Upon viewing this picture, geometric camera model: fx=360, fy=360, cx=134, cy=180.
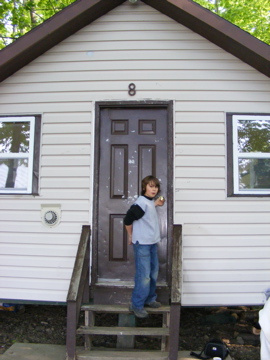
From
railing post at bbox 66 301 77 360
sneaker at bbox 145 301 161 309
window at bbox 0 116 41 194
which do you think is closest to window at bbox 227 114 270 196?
sneaker at bbox 145 301 161 309

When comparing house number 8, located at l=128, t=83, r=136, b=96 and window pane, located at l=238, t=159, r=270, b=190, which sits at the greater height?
house number 8, located at l=128, t=83, r=136, b=96

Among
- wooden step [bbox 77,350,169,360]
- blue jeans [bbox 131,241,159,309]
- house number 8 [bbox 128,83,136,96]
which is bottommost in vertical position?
wooden step [bbox 77,350,169,360]

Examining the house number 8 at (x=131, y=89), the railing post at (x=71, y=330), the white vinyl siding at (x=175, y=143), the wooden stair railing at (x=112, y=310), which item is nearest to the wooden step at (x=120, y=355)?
the wooden stair railing at (x=112, y=310)

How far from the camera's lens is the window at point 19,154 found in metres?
4.95

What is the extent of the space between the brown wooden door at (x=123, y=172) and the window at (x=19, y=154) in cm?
91

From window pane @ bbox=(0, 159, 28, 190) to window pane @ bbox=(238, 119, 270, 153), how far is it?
118 inches

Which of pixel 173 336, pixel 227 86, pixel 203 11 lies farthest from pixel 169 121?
pixel 173 336

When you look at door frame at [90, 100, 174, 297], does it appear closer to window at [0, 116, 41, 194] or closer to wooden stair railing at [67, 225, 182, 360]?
wooden stair railing at [67, 225, 182, 360]

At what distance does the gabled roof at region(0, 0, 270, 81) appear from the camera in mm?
4465

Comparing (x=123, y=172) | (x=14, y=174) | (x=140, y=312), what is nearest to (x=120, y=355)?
(x=140, y=312)

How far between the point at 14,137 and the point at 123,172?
1645mm

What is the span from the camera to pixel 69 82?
4984mm

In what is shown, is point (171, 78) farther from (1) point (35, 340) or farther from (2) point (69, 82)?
(1) point (35, 340)

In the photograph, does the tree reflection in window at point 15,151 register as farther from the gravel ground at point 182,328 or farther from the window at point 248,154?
the window at point 248,154
